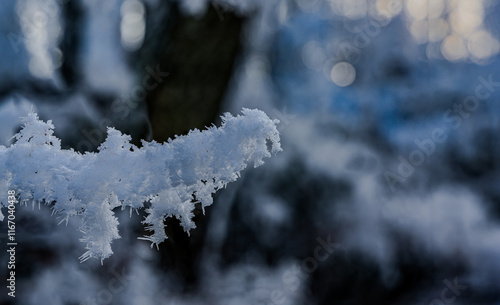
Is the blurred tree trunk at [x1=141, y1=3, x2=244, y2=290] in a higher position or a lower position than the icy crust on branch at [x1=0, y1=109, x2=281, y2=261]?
higher

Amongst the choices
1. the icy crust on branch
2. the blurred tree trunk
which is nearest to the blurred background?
the blurred tree trunk

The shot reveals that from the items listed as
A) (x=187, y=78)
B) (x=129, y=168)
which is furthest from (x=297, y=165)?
(x=129, y=168)

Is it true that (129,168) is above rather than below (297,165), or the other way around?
below

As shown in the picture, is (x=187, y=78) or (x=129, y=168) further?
(x=187, y=78)

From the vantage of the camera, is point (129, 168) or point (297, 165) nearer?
point (129, 168)

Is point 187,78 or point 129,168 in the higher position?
point 187,78

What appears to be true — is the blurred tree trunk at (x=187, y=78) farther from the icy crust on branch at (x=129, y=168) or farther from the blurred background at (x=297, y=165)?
the icy crust on branch at (x=129, y=168)

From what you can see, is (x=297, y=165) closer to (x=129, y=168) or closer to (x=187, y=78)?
(x=187, y=78)

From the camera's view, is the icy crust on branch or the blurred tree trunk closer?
the icy crust on branch

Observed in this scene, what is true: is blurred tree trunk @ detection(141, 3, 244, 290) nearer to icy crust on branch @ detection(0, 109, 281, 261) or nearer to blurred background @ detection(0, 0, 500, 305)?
blurred background @ detection(0, 0, 500, 305)
